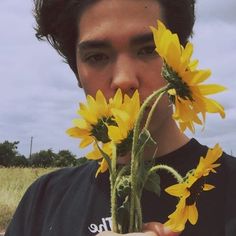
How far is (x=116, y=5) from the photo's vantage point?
176 cm

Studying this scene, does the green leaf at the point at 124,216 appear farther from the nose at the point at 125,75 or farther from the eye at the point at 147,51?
the eye at the point at 147,51

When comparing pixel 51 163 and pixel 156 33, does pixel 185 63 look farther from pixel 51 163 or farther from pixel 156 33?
pixel 51 163

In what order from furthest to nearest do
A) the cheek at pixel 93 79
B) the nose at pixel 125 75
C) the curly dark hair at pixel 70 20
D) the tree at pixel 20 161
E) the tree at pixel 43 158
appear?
the tree at pixel 20 161 → the tree at pixel 43 158 → the curly dark hair at pixel 70 20 → the cheek at pixel 93 79 → the nose at pixel 125 75

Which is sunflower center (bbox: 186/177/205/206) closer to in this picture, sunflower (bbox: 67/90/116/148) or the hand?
the hand

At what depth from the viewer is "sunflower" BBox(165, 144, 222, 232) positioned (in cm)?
94

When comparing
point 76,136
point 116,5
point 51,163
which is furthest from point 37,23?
point 51,163

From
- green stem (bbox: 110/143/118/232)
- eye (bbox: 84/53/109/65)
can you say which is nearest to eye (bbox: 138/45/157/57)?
eye (bbox: 84/53/109/65)

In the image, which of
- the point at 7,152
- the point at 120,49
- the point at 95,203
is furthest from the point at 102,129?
the point at 7,152

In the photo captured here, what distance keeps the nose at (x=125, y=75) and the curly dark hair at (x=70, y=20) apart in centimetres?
37

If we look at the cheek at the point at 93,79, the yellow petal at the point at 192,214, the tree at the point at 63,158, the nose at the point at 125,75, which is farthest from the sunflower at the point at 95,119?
the tree at the point at 63,158

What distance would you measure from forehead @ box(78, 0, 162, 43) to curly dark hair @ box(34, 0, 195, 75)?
0.08 meters

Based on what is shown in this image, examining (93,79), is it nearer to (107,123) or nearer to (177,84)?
(107,123)

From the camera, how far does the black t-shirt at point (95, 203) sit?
5.57 ft

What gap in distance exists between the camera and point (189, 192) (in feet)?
3.14
